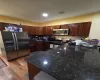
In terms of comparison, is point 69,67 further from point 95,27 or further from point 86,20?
point 86,20

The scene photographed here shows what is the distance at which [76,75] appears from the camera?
2.24ft

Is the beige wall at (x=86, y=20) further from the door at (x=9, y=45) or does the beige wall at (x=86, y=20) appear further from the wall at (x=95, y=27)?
the door at (x=9, y=45)

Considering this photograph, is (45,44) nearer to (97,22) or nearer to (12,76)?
(12,76)

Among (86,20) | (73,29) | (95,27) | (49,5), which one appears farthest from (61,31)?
(49,5)

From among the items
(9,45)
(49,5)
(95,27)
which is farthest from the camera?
(9,45)

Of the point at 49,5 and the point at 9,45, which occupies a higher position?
the point at 49,5

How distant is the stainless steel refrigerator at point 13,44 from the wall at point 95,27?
11.1 ft

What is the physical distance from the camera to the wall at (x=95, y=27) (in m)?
2.74

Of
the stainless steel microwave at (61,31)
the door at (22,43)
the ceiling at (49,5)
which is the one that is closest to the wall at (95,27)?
the ceiling at (49,5)

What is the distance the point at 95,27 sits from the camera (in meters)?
2.79

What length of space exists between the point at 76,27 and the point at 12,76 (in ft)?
11.0

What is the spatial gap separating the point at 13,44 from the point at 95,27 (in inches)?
151

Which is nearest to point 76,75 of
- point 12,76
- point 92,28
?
point 12,76

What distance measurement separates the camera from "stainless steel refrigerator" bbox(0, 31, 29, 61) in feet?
9.56
